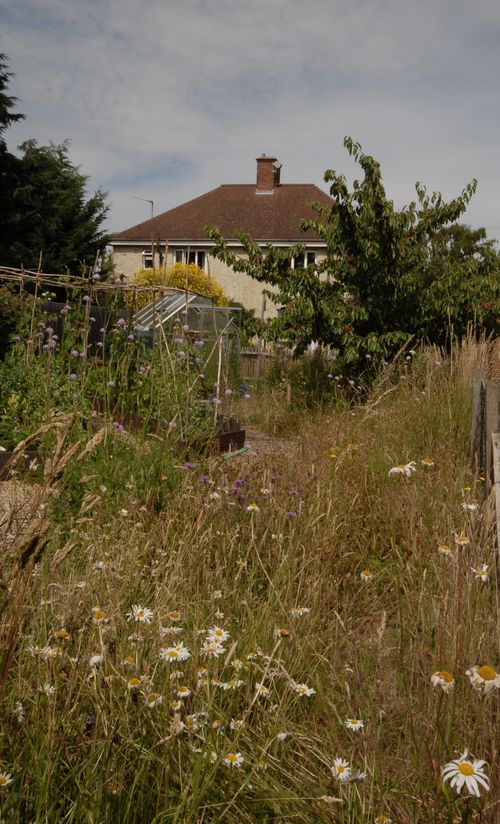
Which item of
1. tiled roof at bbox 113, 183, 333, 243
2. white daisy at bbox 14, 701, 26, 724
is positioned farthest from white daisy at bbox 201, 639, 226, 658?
tiled roof at bbox 113, 183, 333, 243

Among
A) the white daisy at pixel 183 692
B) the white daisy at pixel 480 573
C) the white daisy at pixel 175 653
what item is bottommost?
the white daisy at pixel 183 692

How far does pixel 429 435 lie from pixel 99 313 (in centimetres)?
497

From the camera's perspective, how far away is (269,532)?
3.48m

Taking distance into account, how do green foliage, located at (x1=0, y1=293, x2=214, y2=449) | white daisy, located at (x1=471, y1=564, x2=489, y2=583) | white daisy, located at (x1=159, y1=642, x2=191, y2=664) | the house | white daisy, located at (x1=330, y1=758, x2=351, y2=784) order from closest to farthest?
white daisy, located at (x1=330, y1=758, x2=351, y2=784)
white daisy, located at (x1=159, y1=642, x2=191, y2=664)
white daisy, located at (x1=471, y1=564, x2=489, y2=583)
green foliage, located at (x1=0, y1=293, x2=214, y2=449)
the house

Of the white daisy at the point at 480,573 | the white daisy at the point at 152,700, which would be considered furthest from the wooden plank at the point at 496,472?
the white daisy at the point at 152,700

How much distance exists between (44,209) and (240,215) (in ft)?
44.6

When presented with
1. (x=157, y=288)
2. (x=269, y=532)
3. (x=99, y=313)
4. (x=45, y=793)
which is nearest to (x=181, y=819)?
(x=45, y=793)

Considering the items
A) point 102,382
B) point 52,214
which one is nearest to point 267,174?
point 52,214

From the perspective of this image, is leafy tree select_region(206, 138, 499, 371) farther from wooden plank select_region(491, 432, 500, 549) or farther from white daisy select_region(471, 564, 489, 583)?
white daisy select_region(471, 564, 489, 583)

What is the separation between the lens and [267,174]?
3534 centimetres

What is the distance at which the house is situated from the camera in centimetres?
3322

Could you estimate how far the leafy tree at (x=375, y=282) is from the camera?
9.91m

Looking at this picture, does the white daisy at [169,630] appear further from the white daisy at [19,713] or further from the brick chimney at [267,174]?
the brick chimney at [267,174]

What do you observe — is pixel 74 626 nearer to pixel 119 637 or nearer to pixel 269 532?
pixel 119 637
